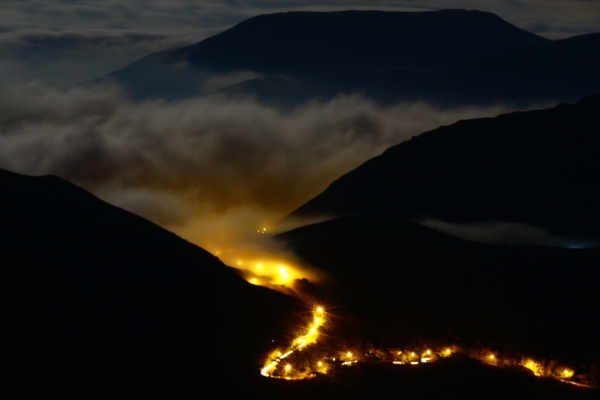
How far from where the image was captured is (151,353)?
32875 millimetres

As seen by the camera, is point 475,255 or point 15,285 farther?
point 475,255

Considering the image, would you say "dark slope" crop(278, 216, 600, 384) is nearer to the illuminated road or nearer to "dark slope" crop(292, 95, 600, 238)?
the illuminated road

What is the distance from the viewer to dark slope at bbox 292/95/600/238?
69562mm

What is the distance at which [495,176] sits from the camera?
78125 mm

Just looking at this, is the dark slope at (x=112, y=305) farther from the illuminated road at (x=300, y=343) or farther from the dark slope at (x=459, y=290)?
the dark slope at (x=459, y=290)

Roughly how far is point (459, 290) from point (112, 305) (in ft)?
65.5

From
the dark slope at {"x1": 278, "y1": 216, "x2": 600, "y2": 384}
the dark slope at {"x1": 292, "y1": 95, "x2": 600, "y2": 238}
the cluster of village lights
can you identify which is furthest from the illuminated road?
the dark slope at {"x1": 292, "y1": 95, "x2": 600, "y2": 238}

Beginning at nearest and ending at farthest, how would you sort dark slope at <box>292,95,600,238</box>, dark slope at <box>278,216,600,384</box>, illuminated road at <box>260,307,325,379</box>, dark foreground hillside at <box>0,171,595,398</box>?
dark foreground hillside at <box>0,171,595,398</box>, illuminated road at <box>260,307,325,379</box>, dark slope at <box>278,216,600,384</box>, dark slope at <box>292,95,600,238</box>

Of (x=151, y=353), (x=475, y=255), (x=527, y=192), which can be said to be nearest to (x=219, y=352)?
(x=151, y=353)

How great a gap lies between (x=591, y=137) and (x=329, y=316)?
50205mm

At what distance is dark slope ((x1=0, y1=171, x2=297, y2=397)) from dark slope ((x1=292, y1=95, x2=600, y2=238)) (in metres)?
35.0

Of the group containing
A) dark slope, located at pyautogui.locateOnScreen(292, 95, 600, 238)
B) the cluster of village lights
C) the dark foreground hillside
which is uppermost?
dark slope, located at pyautogui.locateOnScreen(292, 95, 600, 238)

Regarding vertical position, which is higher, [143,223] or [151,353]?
[143,223]

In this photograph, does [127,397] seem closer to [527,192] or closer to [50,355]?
[50,355]
